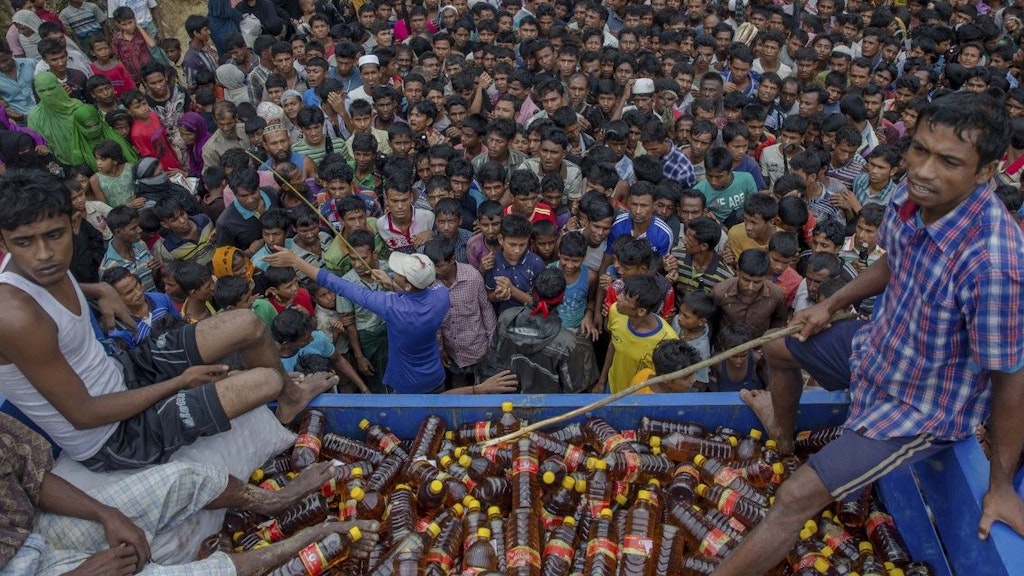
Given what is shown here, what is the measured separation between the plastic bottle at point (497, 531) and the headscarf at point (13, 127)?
6.26 m

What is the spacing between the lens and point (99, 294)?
14.0 ft

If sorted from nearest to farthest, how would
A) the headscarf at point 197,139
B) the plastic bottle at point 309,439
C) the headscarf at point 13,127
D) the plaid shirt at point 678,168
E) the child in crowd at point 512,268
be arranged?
the plastic bottle at point 309,439
the child in crowd at point 512,268
the plaid shirt at point 678,168
the headscarf at point 13,127
the headscarf at point 197,139

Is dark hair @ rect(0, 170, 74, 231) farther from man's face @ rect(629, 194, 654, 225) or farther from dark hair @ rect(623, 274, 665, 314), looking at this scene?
man's face @ rect(629, 194, 654, 225)

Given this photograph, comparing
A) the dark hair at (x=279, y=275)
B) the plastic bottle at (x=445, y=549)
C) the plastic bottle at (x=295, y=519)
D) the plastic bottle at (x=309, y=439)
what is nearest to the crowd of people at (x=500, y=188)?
the dark hair at (x=279, y=275)

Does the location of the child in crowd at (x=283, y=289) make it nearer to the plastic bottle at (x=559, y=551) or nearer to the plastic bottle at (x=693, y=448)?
the plastic bottle at (x=559, y=551)

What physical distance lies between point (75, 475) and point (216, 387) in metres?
0.70

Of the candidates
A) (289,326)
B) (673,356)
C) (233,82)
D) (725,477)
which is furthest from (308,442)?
(233,82)

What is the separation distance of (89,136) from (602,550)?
6676 millimetres

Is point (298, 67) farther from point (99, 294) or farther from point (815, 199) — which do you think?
point (815, 199)

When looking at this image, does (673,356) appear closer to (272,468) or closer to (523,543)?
(523,543)

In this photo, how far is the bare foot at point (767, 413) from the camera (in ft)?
12.0

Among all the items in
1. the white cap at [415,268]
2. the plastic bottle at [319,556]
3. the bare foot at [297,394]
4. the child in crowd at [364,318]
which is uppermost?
the white cap at [415,268]

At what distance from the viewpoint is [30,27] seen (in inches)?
344

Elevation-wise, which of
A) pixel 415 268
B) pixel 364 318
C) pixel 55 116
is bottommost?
pixel 364 318
